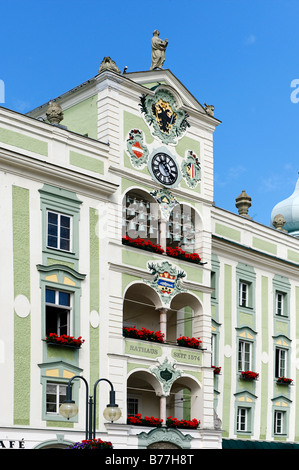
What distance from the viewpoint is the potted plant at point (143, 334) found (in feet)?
110

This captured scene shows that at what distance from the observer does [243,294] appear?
42250 millimetres

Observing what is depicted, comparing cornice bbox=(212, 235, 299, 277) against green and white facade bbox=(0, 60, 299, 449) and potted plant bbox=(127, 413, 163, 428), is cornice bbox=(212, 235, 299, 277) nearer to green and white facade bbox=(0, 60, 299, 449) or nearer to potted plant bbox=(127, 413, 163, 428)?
green and white facade bbox=(0, 60, 299, 449)

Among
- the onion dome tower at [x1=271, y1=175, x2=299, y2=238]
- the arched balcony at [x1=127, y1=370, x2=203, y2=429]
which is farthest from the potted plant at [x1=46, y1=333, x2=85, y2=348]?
the onion dome tower at [x1=271, y1=175, x2=299, y2=238]

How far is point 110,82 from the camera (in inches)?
1369

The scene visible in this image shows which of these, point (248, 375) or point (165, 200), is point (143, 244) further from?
point (248, 375)

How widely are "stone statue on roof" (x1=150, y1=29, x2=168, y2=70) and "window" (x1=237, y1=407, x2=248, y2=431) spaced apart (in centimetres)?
1706

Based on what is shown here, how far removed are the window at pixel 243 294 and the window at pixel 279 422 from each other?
5.91 m

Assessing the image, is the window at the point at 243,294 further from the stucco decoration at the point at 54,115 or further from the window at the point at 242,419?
the stucco decoration at the point at 54,115

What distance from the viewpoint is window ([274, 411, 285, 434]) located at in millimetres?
42250

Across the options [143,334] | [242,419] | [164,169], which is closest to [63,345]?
[143,334]

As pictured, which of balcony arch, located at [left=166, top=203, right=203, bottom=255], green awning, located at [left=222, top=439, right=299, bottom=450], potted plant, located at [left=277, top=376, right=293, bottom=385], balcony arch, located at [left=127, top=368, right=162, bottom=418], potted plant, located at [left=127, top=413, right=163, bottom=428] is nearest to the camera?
potted plant, located at [left=127, top=413, right=163, bottom=428]

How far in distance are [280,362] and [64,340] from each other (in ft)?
53.9

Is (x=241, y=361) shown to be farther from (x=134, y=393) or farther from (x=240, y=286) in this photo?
(x=134, y=393)
